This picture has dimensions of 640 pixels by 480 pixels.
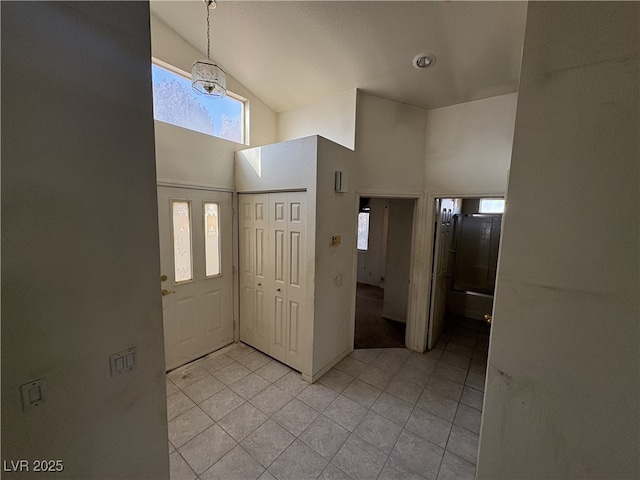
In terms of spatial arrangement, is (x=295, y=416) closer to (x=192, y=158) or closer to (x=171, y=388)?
(x=171, y=388)

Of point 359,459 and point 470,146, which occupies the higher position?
point 470,146

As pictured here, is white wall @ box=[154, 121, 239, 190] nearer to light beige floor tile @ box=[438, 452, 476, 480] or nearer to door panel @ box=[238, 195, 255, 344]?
door panel @ box=[238, 195, 255, 344]

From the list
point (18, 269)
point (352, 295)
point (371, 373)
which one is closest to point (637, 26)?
point (18, 269)

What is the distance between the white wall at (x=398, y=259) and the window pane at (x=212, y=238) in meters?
2.72

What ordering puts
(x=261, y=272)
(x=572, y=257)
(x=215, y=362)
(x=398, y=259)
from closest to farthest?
Result: (x=572, y=257) → (x=215, y=362) → (x=261, y=272) → (x=398, y=259)

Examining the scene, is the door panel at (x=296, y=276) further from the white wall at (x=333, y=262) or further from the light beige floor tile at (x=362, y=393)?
the light beige floor tile at (x=362, y=393)

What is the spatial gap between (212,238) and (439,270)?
303 cm

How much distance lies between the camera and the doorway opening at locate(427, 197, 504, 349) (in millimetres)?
3916

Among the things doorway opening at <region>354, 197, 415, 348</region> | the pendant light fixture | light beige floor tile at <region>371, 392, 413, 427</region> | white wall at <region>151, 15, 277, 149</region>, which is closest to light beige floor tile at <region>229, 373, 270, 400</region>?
light beige floor tile at <region>371, 392, 413, 427</region>

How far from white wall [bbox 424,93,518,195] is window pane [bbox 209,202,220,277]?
2.65m

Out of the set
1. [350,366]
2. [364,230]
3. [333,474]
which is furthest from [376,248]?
[333,474]

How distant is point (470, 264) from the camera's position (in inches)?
172

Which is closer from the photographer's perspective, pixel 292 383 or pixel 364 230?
pixel 292 383

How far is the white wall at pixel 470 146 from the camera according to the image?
8.21ft
